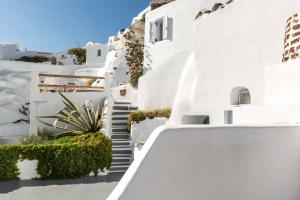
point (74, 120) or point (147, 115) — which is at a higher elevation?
point (147, 115)

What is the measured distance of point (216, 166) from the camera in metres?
4.05

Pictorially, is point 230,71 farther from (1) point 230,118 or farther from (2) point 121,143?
(2) point 121,143

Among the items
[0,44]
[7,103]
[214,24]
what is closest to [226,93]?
[214,24]

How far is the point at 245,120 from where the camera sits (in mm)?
7074

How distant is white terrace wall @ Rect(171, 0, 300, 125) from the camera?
10.1m

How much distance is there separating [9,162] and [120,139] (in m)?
6.87

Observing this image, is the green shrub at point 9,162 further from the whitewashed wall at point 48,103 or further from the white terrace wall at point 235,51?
the white terrace wall at point 235,51

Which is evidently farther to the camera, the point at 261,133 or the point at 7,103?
the point at 7,103

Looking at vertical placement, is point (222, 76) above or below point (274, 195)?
above

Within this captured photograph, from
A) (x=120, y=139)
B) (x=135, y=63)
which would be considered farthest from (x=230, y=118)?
(x=135, y=63)

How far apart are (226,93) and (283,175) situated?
7.27 metres

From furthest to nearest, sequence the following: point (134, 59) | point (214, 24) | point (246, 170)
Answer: point (134, 59)
point (214, 24)
point (246, 170)

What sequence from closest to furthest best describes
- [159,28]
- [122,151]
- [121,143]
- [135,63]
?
[122,151]
[121,143]
[159,28]
[135,63]

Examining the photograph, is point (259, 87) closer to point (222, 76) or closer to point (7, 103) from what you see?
point (222, 76)
